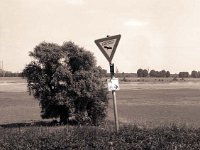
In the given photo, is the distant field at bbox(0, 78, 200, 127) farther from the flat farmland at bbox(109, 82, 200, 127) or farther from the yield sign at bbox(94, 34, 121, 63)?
the yield sign at bbox(94, 34, 121, 63)

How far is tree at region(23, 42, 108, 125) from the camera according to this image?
99.6 feet

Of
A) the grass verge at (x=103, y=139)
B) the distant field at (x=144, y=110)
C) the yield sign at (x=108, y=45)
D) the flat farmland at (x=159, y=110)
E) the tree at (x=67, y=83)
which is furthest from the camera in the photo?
the distant field at (x=144, y=110)

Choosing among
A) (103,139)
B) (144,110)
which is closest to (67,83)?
(144,110)

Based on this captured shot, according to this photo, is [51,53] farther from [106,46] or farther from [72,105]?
[106,46]

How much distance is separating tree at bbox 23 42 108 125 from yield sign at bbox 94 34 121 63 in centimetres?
1725

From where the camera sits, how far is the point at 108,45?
1283 cm

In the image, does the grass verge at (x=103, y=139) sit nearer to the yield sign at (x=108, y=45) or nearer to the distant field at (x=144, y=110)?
the yield sign at (x=108, y=45)

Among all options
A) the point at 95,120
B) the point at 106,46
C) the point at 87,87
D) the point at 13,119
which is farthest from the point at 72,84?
the point at 106,46

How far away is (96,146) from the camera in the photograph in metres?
11.0

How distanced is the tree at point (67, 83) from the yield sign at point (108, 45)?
56.6 feet

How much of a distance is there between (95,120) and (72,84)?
3.20 metres

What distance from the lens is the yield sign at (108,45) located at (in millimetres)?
12742

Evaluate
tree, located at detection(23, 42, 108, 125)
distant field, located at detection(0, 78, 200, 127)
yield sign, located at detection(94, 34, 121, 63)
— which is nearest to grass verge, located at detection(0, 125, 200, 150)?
yield sign, located at detection(94, 34, 121, 63)

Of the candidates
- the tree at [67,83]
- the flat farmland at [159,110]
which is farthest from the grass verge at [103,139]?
the tree at [67,83]
